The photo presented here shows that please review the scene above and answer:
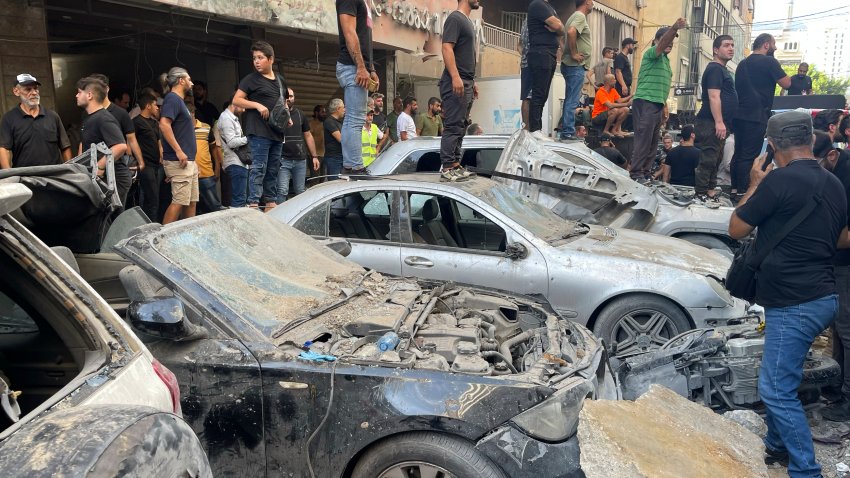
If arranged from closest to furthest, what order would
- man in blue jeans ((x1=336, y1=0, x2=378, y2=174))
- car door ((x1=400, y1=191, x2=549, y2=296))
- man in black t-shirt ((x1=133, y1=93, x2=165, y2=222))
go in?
car door ((x1=400, y1=191, x2=549, y2=296)), man in blue jeans ((x1=336, y1=0, x2=378, y2=174)), man in black t-shirt ((x1=133, y1=93, x2=165, y2=222))

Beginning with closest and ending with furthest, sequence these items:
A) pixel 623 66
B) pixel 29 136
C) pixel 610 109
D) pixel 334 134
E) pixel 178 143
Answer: pixel 29 136 → pixel 178 143 → pixel 334 134 → pixel 610 109 → pixel 623 66

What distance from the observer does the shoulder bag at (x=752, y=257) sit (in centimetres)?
348

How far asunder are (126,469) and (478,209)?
4.04 meters

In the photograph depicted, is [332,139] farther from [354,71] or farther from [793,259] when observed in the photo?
[793,259]

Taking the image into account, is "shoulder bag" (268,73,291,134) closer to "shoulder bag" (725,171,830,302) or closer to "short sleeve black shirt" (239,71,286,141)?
"short sleeve black shirt" (239,71,286,141)

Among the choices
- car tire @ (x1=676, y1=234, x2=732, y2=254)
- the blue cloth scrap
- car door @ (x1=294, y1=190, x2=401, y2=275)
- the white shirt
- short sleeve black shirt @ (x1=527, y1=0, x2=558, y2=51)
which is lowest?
car tire @ (x1=676, y1=234, x2=732, y2=254)

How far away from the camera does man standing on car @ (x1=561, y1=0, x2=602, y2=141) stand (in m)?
9.60

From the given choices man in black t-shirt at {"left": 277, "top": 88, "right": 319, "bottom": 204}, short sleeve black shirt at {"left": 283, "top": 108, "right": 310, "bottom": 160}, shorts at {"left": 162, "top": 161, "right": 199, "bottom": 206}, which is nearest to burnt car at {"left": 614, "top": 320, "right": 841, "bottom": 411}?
shorts at {"left": 162, "top": 161, "right": 199, "bottom": 206}

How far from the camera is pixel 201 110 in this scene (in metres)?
9.96

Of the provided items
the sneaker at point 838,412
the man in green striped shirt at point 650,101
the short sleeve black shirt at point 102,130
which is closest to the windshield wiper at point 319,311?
the sneaker at point 838,412

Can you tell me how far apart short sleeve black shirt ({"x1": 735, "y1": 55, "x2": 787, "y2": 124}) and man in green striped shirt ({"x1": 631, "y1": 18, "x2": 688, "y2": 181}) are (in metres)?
0.95

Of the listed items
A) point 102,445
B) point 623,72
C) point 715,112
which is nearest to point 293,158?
point 715,112

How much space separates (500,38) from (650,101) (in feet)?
44.0

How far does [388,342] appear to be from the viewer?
3.11 meters
